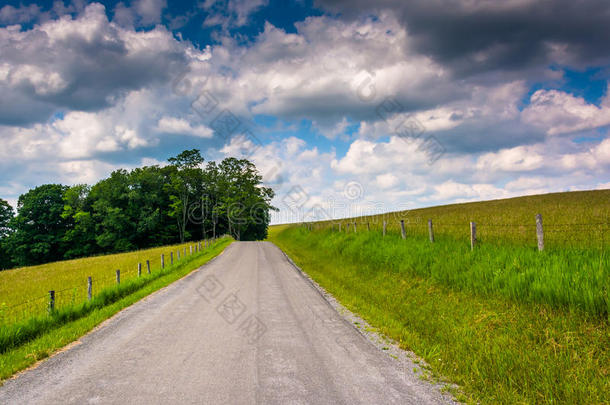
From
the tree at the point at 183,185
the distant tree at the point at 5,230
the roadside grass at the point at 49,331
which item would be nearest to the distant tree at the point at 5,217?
the distant tree at the point at 5,230

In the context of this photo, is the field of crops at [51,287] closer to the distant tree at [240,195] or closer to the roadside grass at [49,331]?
the roadside grass at [49,331]

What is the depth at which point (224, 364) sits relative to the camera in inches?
210

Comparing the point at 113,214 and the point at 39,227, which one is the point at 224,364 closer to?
the point at 113,214

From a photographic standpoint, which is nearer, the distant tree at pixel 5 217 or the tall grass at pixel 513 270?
the tall grass at pixel 513 270

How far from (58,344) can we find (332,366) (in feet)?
19.0

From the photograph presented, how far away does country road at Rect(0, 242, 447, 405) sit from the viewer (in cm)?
436

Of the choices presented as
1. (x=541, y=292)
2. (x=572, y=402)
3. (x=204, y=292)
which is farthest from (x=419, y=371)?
(x=204, y=292)

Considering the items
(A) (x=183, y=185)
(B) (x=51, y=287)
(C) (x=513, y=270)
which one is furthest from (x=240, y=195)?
(C) (x=513, y=270)

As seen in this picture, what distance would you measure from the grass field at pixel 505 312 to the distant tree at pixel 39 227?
193 ft

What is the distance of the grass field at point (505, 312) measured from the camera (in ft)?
15.4

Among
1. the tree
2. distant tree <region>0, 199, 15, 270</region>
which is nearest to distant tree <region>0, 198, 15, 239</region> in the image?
distant tree <region>0, 199, 15, 270</region>

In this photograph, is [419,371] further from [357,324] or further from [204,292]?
[204,292]

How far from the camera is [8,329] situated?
7426 mm

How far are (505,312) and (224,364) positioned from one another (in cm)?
595
